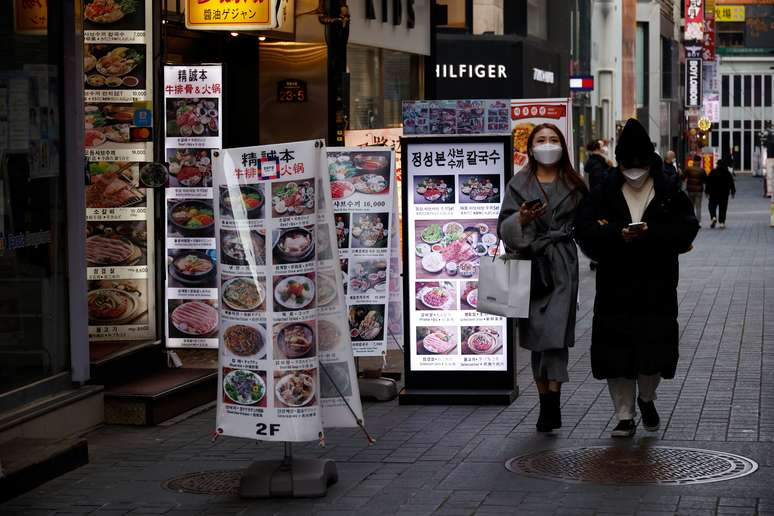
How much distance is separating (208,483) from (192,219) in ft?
10.6

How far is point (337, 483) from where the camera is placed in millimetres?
8234

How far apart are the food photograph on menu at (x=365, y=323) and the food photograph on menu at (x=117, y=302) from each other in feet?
5.23

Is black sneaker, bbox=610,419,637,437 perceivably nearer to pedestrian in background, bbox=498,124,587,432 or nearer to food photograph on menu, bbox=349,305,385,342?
pedestrian in background, bbox=498,124,587,432

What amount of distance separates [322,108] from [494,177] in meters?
6.46

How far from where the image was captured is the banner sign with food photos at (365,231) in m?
10.9

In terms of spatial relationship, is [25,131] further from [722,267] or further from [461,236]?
Result: [722,267]

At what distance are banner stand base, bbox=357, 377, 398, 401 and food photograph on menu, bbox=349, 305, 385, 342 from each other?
34 centimetres

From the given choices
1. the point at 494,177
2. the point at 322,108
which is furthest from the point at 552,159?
the point at 322,108

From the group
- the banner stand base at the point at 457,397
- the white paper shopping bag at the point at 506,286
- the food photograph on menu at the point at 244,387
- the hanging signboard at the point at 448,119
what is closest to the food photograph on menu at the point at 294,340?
the food photograph on menu at the point at 244,387

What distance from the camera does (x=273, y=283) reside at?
25.7 ft

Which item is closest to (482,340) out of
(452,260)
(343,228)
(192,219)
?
(452,260)

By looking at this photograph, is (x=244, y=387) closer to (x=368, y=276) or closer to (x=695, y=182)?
(x=368, y=276)

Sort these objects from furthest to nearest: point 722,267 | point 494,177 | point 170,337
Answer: point 722,267
point 170,337
point 494,177

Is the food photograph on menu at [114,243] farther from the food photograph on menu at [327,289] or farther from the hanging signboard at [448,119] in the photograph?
the food photograph on menu at [327,289]
